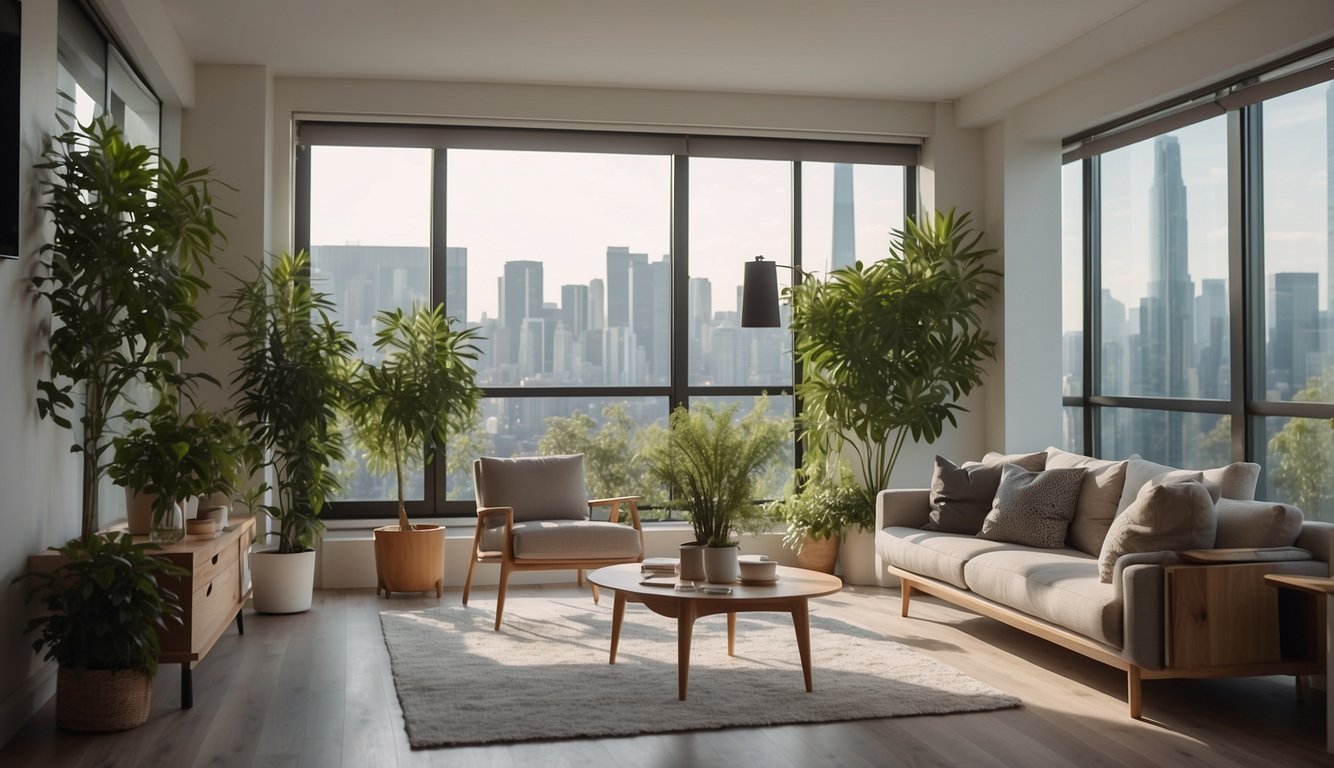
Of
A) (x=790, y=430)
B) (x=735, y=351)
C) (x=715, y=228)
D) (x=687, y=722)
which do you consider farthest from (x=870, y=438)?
(x=687, y=722)

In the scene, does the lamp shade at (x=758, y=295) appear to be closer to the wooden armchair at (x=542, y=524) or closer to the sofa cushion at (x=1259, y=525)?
the wooden armchair at (x=542, y=524)

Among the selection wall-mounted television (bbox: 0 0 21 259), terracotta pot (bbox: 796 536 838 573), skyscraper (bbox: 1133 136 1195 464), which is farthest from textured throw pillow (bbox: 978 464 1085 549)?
wall-mounted television (bbox: 0 0 21 259)

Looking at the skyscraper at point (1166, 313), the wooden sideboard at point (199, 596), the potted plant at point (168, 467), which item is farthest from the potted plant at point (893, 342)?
the potted plant at point (168, 467)

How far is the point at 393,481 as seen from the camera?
7305 mm

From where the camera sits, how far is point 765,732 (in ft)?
13.0

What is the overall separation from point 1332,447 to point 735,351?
364cm

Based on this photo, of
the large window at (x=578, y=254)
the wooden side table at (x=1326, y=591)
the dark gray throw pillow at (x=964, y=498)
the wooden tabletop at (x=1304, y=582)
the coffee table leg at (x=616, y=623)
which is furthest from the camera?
the large window at (x=578, y=254)

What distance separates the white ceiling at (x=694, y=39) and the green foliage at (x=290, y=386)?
1253 millimetres

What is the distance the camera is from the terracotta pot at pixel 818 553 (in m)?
7.29

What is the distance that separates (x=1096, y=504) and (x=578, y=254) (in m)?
3.66

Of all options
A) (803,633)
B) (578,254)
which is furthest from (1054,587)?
(578,254)

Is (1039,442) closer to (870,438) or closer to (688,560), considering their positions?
(870,438)

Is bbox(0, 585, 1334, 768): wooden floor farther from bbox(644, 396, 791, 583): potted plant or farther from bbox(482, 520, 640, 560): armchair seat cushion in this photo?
bbox(482, 520, 640, 560): armchair seat cushion

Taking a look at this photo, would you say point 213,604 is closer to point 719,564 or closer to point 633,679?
point 633,679
